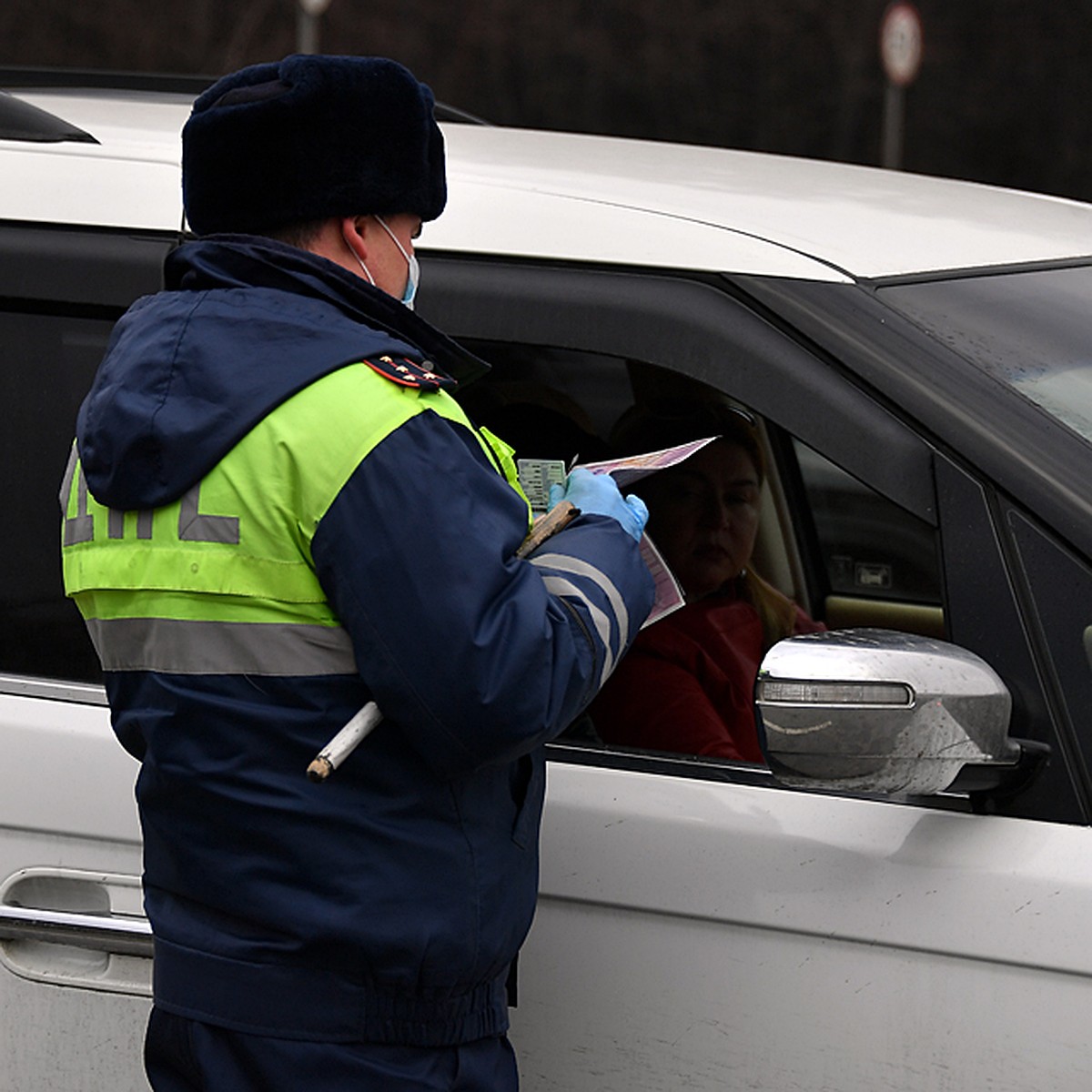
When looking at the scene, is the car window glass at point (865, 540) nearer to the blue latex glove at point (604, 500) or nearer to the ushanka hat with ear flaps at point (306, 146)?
the blue latex glove at point (604, 500)

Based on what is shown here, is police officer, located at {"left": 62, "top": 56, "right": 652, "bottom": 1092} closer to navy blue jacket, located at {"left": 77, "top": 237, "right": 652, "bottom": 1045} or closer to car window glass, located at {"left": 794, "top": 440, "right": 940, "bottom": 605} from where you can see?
navy blue jacket, located at {"left": 77, "top": 237, "right": 652, "bottom": 1045}

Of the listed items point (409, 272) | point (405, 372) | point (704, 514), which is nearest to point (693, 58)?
point (704, 514)

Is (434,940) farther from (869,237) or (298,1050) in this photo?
(869,237)

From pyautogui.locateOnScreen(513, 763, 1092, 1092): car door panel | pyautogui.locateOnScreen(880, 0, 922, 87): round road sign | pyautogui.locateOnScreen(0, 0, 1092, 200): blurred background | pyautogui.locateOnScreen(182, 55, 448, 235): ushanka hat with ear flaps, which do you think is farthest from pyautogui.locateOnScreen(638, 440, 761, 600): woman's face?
pyautogui.locateOnScreen(0, 0, 1092, 200): blurred background

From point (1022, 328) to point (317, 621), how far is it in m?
0.93

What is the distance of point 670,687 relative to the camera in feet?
7.41

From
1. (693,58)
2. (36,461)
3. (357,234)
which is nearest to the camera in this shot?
(357,234)

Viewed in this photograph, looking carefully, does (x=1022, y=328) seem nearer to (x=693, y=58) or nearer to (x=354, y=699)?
(x=354, y=699)

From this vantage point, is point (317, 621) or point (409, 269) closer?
point (317, 621)

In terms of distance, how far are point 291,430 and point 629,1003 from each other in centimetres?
77

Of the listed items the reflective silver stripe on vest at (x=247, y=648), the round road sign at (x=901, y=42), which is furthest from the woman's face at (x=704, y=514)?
the round road sign at (x=901, y=42)

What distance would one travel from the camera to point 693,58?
555 inches

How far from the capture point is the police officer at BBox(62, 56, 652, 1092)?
1585 mm

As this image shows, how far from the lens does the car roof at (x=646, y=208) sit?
2047 mm
